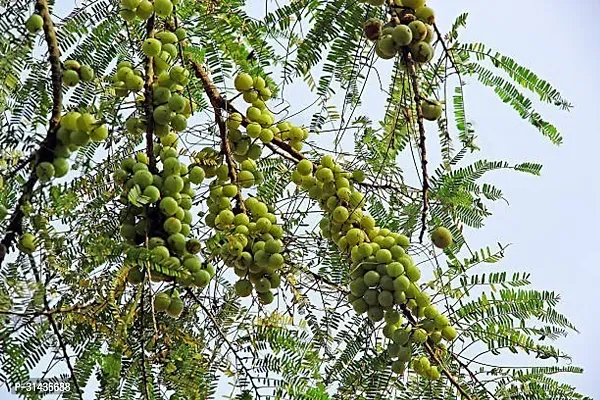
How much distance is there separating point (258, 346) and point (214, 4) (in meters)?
0.45

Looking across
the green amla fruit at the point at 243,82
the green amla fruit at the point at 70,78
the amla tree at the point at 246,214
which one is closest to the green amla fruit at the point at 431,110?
the amla tree at the point at 246,214

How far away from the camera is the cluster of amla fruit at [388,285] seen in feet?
2.62

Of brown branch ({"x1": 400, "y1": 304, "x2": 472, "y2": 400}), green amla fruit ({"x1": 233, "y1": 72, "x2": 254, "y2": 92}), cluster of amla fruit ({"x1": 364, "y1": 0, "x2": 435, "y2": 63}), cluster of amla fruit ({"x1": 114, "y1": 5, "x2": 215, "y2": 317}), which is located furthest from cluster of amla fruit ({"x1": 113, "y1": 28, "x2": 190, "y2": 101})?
brown branch ({"x1": 400, "y1": 304, "x2": 472, "y2": 400})

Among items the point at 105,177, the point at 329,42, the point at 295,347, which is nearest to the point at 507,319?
the point at 295,347

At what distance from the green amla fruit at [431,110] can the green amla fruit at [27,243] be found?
405 millimetres

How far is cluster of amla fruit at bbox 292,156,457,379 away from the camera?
80 cm

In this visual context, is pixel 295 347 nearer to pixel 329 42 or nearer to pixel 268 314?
pixel 268 314

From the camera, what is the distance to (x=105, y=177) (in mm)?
972

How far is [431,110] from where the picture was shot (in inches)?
30.5

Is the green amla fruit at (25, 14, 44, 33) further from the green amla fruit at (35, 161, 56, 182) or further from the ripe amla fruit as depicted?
the ripe amla fruit

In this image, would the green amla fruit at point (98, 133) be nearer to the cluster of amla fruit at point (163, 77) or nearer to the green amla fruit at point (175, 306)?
the cluster of amla fruit at point (163, 77)

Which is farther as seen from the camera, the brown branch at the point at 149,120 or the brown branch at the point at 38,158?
the brown branch at the point at 149,120

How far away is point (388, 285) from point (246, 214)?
191mm

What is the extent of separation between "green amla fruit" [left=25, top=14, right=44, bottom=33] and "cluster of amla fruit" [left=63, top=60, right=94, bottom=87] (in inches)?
1.8
